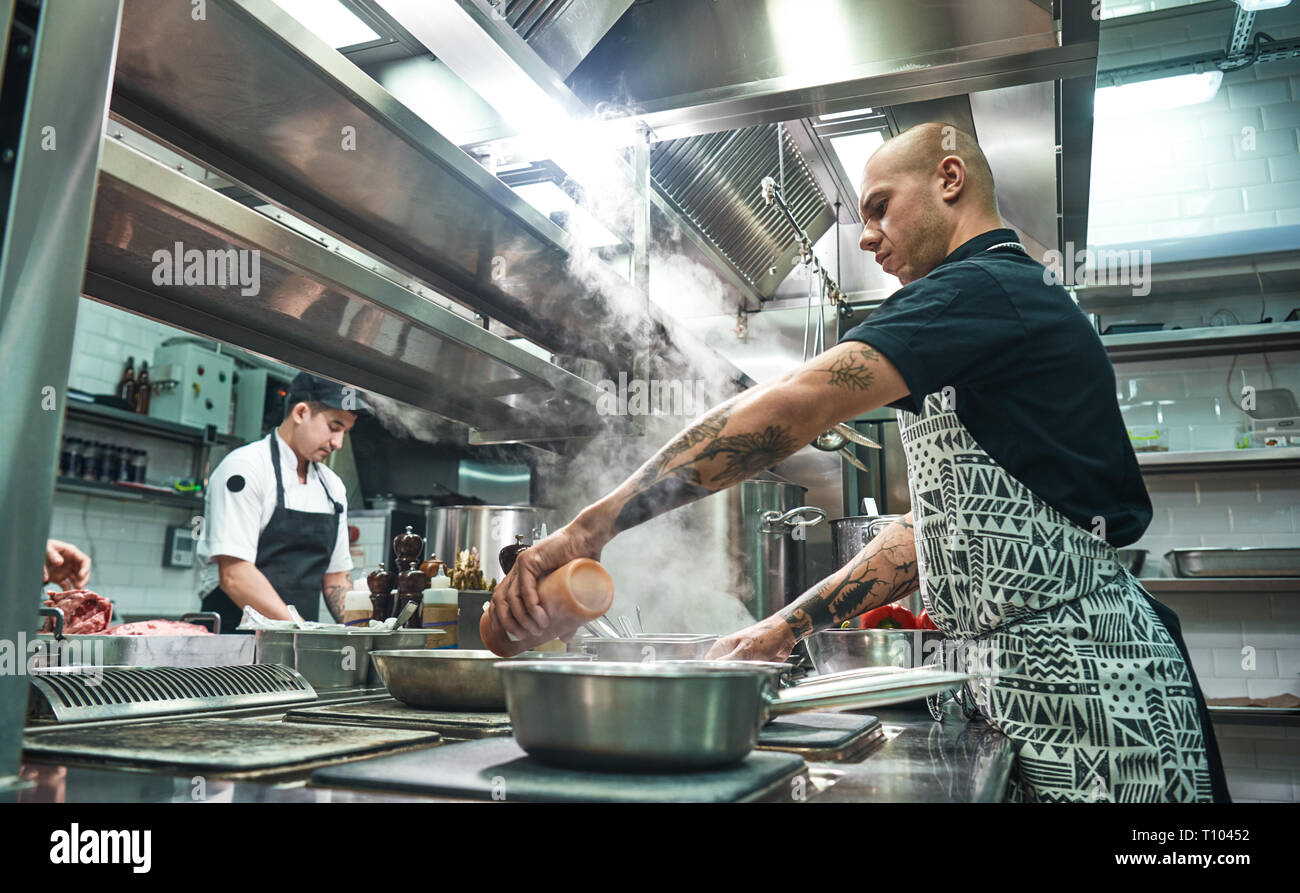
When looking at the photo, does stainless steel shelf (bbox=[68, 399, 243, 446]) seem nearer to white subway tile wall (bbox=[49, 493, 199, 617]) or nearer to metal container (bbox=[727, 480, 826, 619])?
white subway tile wall (bbox=[49, 493, 199, 617])

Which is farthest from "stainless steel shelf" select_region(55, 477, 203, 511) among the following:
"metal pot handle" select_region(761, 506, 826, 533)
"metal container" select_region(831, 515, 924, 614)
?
"metal container" select_region(831, 515, 924, 614)

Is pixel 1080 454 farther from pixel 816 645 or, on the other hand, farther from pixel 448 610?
pixel 448 610

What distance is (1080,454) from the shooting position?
1.22m

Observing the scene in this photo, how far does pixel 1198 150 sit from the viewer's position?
4.52m

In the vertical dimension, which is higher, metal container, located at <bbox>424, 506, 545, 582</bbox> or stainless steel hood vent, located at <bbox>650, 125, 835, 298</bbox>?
stainless steel hood vent, located at <bbox>650, 125, 835, 298</bbox>

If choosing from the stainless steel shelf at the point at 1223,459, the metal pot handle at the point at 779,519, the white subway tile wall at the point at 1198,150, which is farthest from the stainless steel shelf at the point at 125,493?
the white subway tile wall at the point at 1198,150

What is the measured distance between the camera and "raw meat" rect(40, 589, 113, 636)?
2221mm

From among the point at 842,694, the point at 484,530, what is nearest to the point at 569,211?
the point at 484,530

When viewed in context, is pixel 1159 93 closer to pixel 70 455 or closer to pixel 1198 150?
pixel 1198 150

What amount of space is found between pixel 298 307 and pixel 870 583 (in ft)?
3.73

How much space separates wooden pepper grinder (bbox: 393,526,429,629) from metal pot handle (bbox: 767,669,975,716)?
1105mm

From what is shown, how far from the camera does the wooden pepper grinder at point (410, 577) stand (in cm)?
178
